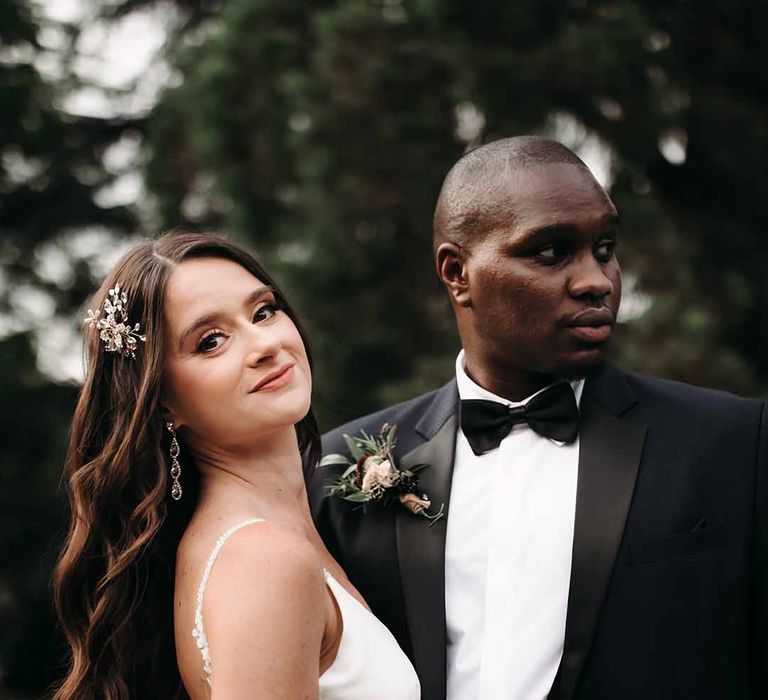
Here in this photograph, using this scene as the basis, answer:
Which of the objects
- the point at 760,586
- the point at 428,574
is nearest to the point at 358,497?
the point at 428,574

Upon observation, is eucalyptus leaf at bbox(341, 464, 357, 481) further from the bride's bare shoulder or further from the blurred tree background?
the blurred tree background

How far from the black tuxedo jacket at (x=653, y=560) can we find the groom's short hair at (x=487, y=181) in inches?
23.6

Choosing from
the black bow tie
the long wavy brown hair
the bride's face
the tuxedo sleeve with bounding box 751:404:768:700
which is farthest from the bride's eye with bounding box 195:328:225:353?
the tuxedo sleeve with bounding box 751:404:768:700

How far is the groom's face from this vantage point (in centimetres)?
318

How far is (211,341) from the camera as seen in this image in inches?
123

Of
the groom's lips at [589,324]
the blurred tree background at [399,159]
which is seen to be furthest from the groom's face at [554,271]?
the blurred tree background at [399,159]

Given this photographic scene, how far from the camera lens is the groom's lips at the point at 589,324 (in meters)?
3.18

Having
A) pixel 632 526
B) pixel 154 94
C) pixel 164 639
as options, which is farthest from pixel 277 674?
pixel 154 94

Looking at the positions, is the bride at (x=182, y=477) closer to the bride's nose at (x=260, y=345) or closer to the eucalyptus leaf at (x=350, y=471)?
the bride's nose at (x=260, y=345)

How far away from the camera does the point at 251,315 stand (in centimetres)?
320

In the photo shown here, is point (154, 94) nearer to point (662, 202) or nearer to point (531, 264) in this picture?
point (662, 202)

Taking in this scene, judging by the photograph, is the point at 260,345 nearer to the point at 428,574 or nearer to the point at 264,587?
the point at 264,587

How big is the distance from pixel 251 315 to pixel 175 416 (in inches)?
14.4

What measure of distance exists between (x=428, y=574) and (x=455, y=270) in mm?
923
